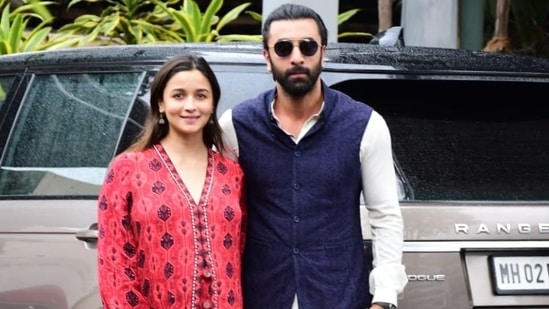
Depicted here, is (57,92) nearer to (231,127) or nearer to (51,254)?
(51,254)

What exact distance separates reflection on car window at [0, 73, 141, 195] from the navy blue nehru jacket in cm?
90

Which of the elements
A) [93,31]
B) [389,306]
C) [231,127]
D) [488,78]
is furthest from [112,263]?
[93,31]

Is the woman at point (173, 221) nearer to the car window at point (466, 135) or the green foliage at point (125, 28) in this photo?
the car window at point (466, 135)

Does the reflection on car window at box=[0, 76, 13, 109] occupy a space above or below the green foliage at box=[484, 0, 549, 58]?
below

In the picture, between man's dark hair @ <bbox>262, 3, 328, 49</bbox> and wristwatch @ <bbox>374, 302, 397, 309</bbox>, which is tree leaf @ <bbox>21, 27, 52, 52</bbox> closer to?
man's dark hair @ <bbox>262, 3, 328, 49</bbox>

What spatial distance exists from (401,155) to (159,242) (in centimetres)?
111

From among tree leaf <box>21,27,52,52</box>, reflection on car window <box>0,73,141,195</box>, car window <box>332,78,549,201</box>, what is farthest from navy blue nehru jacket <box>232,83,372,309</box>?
tree leaf <box>21,27,52,52</box>

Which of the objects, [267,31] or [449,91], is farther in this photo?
[449,91]

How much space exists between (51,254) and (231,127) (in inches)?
37.7

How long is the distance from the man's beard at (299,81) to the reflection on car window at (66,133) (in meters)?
1.00

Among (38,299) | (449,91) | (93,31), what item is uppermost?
(93,31)

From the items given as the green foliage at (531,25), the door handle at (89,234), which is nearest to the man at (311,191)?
the door handle at (89,234)

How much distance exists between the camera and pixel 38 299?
4.03 meters

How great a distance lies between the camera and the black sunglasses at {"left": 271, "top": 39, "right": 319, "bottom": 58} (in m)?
3.28
